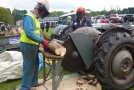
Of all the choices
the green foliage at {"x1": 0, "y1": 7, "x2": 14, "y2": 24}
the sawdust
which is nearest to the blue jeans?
the sawdust

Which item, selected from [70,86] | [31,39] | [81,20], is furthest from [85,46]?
[81,20]

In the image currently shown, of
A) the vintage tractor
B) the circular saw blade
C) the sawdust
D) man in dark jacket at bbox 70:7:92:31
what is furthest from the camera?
man in dark jacket at bbox 70:7:92:31

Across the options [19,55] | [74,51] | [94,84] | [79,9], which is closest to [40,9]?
[74,51]

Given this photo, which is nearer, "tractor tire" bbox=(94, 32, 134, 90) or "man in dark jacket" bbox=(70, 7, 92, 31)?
"tractor tire" bbox=(94, 32, 134, 90)

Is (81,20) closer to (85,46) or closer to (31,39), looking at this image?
(85,46)

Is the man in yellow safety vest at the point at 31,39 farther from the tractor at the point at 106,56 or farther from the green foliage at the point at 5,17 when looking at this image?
the green foliage at the point at 5,17

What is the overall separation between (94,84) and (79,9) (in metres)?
2.19

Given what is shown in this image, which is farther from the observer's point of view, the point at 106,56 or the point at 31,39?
the point at 31,39

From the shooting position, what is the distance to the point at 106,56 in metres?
3.71

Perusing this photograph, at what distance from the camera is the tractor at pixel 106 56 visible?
3.76 metres

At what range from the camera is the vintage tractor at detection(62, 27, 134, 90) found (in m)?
3.76

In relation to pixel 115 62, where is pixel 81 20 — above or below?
above

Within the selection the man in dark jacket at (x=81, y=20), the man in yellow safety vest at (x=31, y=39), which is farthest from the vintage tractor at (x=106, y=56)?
the man in dark jacket at (x=81, y=20)

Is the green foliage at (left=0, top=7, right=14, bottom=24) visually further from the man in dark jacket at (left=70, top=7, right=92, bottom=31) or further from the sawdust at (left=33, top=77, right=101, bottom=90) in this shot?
the sawdust at (left=33, top=77, right=101, bottom=90)
